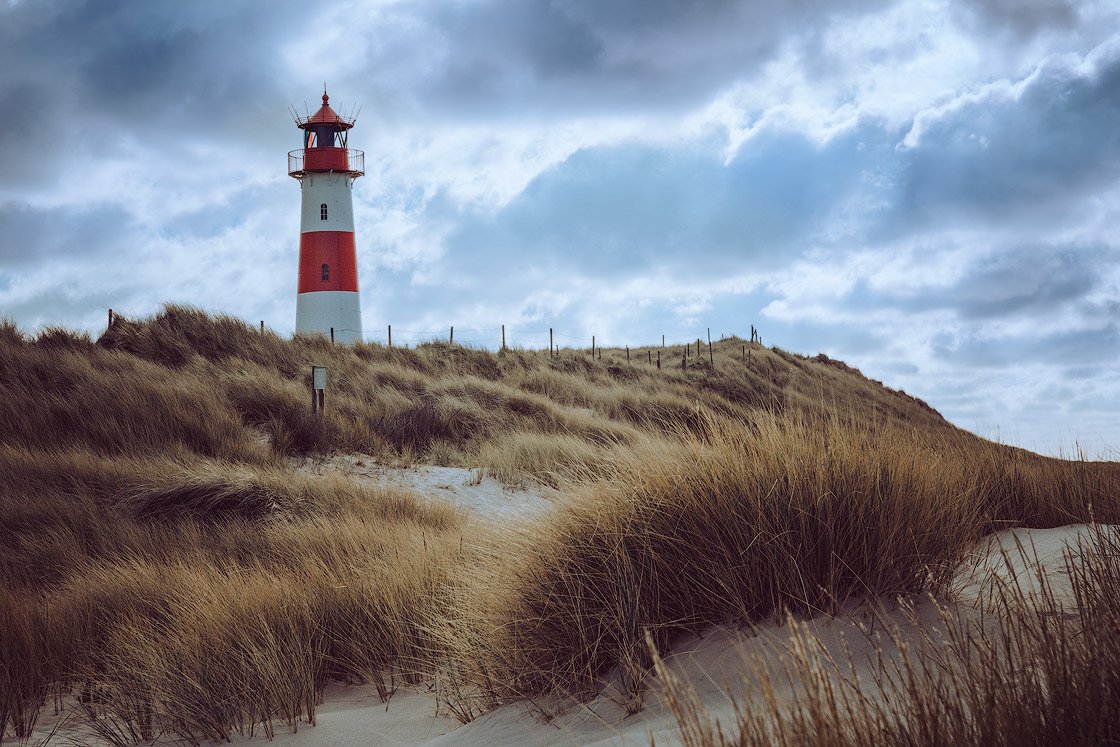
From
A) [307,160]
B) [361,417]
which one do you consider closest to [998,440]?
[361,417]

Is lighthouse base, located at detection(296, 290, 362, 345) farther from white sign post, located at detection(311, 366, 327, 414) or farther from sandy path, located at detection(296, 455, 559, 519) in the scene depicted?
sandy path, located at detection(296, 455, 559, 519)

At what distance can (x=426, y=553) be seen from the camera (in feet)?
16.9

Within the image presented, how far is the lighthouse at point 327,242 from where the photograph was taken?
26094 mm

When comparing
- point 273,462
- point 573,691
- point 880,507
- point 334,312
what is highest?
point 334,312

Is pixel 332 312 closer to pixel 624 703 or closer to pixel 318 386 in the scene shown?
pixel 318 386

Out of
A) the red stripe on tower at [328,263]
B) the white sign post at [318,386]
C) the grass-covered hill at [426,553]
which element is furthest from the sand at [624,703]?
the red stripe on tower at [328,263]

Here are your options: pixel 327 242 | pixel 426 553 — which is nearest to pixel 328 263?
pixel 327 242

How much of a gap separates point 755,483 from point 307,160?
2694 cm

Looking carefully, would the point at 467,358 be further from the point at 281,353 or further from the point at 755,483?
the point at 755,483

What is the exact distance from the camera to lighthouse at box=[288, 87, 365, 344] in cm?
2609

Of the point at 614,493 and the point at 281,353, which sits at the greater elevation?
the point at 281,353

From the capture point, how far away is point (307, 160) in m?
27.4

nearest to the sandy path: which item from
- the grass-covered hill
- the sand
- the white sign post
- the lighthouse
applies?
the grass-covered hill

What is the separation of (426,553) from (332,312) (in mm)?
22003
